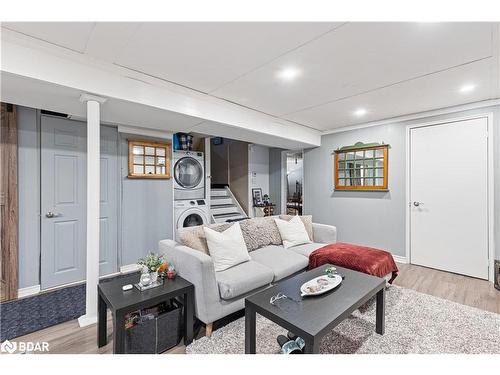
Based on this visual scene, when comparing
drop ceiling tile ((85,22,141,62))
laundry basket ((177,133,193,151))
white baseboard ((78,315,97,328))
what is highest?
drop ceiling tile ((85,22,141,62))

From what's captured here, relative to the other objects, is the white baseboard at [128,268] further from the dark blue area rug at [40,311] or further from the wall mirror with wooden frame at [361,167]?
the wall mirror with wooden frame at [361,167]

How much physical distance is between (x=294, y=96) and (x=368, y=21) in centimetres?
137

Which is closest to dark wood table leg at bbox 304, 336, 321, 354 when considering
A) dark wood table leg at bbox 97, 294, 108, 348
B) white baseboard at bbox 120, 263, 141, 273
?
dark wood table leg at bbox 97, 294, 108, 348

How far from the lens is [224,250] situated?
231 centimetres

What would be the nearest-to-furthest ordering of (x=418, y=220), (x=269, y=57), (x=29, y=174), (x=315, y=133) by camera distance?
(x=269, y=57)
(x=29, y=174)
(x=418, y=220)
(x=315, y=133)

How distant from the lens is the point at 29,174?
273cm

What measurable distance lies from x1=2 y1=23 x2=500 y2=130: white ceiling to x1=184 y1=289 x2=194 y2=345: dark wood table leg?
1.94 m

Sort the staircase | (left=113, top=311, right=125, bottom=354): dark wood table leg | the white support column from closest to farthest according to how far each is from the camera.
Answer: (left=113, top=311, right=125, bottom=354): dark wood table leg < the white support column < the staircase

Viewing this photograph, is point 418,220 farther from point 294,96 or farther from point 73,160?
point 73,160

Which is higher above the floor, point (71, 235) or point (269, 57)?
point (269, 57)

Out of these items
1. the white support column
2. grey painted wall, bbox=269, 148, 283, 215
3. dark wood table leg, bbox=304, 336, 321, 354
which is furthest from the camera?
grey painted wall, bbox=269, 148, 283, 215

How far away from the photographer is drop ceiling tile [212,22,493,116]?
5.59 ft

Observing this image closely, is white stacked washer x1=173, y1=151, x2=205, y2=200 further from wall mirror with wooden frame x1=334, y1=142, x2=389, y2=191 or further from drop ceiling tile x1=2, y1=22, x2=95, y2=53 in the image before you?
wall mirror with wooden frame x1=334, y1=142, x2=389, y2=191
